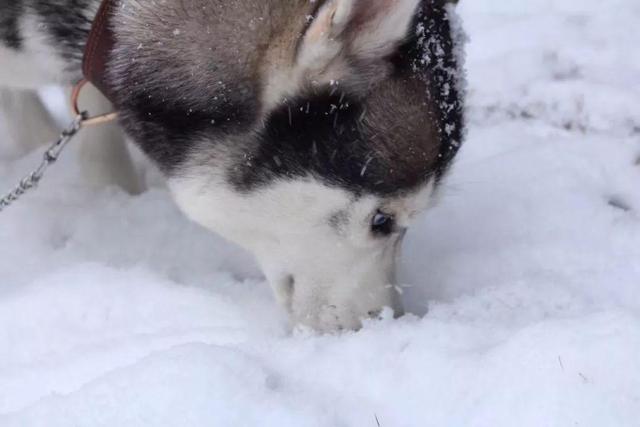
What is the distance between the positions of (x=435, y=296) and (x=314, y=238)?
0.54 metres

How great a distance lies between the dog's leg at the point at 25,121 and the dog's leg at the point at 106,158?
0.93 ft

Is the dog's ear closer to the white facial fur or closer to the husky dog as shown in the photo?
the husky dog

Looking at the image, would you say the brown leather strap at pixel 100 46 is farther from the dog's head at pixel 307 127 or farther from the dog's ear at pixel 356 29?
the dog's ear at pixel 356 29

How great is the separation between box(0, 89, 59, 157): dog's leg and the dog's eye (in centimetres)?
179

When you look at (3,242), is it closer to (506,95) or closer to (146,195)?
(146,195)

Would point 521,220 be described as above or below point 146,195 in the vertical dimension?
below

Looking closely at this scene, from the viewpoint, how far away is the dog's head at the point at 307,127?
1854mm

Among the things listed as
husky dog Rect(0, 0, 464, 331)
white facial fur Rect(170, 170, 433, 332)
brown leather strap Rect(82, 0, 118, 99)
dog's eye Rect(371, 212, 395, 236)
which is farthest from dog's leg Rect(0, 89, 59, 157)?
dog's eye Rect(371, 212, 395, 236)

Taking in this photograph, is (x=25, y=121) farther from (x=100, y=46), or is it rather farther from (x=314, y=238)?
(x=314, y=238)

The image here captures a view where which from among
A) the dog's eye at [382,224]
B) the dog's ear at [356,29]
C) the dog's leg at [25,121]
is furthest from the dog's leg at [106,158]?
the dog's ear at [356,29]

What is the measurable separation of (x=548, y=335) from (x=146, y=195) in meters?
1.75

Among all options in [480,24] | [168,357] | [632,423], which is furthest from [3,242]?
[480,24]

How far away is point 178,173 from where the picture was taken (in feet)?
7.04

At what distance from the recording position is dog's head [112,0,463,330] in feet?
6.08
